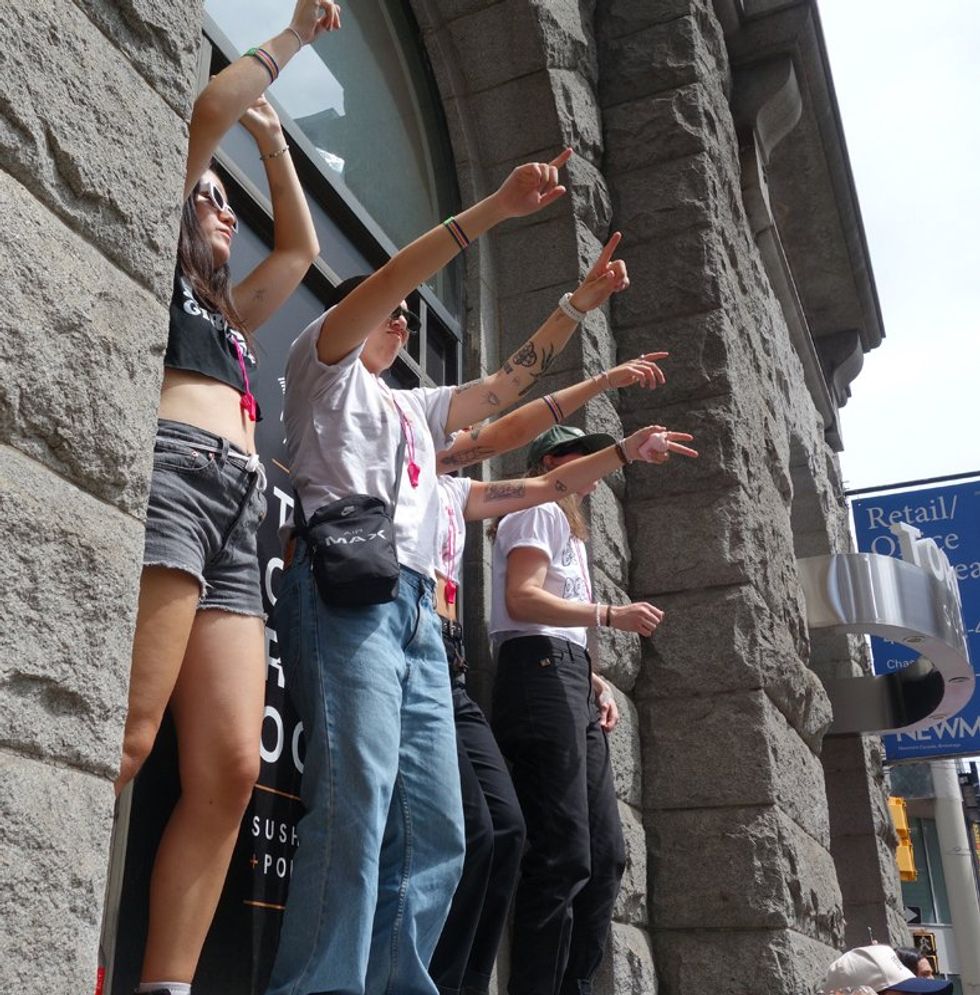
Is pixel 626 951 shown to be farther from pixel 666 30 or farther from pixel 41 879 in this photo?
pixel 666 30

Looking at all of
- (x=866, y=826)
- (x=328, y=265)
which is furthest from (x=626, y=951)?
(x=866, y=826)

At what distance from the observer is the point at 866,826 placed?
789 cm

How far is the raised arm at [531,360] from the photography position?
352cm

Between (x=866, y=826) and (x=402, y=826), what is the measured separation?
19.9 feet

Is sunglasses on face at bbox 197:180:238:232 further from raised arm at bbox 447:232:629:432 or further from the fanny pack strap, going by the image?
raised arm at bbox 447:232:629:432

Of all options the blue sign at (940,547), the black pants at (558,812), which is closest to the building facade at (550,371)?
the black pants at (558,812)

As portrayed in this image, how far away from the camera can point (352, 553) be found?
8.67 feet

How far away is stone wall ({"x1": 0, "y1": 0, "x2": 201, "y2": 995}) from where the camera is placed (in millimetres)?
1431

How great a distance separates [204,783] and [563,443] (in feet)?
7.66

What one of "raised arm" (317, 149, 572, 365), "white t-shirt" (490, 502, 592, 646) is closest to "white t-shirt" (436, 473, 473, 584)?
"white t-shirt" (490, 502, 592, 646)

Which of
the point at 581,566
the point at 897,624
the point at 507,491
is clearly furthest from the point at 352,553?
the point at 897,624

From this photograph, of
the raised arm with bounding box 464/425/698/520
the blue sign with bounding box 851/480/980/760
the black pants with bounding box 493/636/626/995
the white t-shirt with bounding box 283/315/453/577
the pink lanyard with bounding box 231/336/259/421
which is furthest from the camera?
the blue sign with bounding box 851/480/980/760

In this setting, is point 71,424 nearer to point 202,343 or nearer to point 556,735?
point 202,343

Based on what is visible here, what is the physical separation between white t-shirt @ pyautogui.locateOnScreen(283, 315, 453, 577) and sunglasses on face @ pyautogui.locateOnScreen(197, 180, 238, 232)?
1.14 ft
